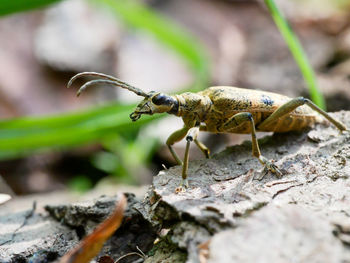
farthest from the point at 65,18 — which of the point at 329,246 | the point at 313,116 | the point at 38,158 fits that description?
the point at 329,246

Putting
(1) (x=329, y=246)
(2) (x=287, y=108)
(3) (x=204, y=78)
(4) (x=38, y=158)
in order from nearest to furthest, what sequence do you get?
(1) (x=329, y=246), (2) (x=287, y=108), (3) (x=204, y=78), (4) (x=38, y=158)

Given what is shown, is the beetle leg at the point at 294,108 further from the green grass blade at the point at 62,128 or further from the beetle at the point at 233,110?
the green grass blade at the point at 62,128

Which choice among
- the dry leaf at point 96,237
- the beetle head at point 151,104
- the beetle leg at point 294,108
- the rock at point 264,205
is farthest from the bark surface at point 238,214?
the beetle head at point 151,104

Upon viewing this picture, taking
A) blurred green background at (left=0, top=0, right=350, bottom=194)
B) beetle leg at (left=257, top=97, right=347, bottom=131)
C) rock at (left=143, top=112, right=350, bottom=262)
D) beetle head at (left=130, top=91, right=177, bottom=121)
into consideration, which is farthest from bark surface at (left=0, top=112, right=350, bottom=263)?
blurred green background at (left=0, top=0, right=350, bottom=194)

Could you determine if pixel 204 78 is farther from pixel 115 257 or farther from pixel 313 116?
pixel 115 257

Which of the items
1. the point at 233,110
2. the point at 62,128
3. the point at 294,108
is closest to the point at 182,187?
the point at 233,110

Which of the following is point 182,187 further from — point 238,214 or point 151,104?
point 151,104

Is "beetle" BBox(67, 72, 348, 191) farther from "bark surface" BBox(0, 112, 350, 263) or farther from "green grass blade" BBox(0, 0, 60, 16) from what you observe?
"green grass blade" BBox(0, 0, 60, 16)
